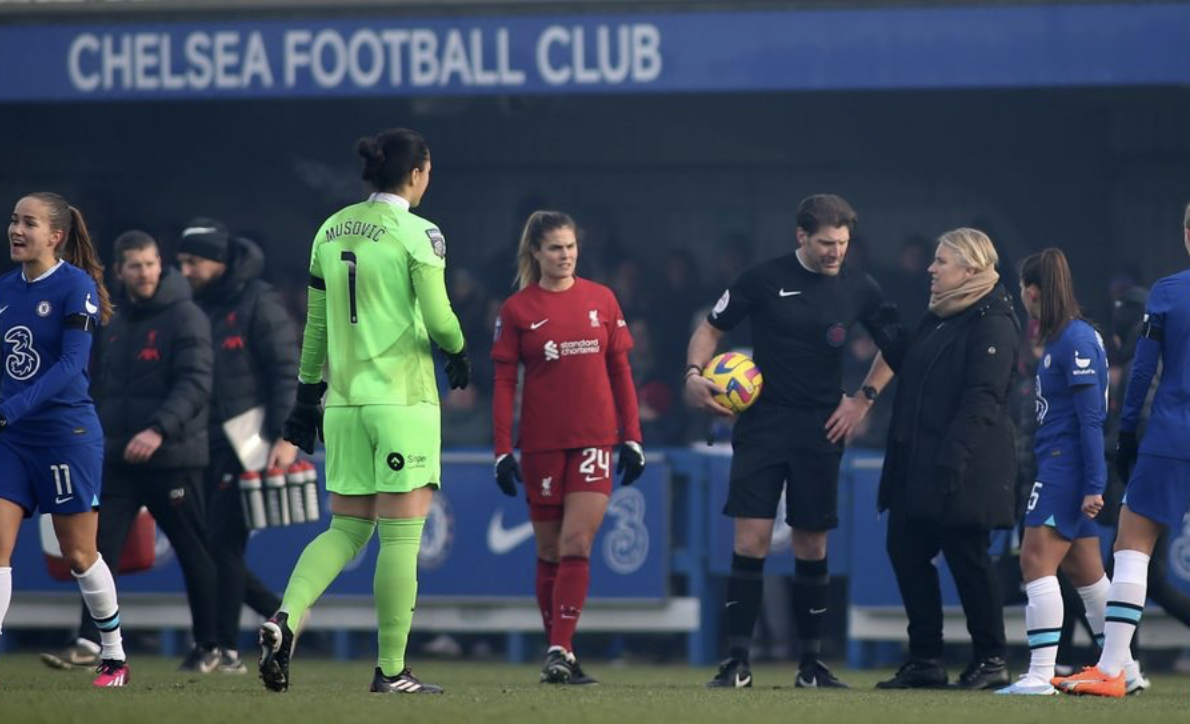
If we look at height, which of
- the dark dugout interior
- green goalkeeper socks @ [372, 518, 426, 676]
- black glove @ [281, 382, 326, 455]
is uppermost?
the dark dugout interior

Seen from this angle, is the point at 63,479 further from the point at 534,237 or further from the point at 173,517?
the point at 534,237

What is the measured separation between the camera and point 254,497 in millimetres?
10703

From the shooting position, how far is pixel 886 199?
51.5 ft

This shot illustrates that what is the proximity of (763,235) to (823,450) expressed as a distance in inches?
241

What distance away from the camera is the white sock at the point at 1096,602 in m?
9.69

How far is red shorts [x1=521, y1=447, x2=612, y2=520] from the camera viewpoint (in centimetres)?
954

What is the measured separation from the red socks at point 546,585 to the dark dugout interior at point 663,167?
18.8ft

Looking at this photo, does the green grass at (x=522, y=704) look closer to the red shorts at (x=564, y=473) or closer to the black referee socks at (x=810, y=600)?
the black referee socks at (x=810, y=600)

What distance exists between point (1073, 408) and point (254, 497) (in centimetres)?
387

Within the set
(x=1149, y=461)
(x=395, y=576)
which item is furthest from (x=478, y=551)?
(x=1149, y=461)

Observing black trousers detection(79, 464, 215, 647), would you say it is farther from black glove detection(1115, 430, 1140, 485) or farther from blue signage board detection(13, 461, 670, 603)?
black glove detection(1115, 430, 1140, 485)

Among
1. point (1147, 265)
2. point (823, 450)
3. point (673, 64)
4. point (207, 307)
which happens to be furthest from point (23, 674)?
point (1147, 265)

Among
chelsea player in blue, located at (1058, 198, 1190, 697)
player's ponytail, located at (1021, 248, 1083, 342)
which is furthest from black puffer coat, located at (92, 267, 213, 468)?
chelsea player in blue, located at (1058, 198, 1190, 697)

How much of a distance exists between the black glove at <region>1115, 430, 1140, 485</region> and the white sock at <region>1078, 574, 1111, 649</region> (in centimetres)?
78
